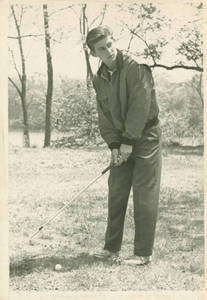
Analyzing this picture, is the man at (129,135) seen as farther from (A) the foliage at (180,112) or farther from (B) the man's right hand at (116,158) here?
(A) the foliage at (180,112)

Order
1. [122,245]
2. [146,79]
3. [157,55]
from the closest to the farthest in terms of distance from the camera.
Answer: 1. [146,79]
2. [122,245]
3. [157,55]

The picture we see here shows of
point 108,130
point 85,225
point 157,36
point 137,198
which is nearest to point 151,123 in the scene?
point 108,130

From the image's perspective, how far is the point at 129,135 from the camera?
2.95m

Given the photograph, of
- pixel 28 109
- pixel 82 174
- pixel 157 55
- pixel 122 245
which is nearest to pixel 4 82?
pixel 28 109

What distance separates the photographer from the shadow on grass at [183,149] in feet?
11.1

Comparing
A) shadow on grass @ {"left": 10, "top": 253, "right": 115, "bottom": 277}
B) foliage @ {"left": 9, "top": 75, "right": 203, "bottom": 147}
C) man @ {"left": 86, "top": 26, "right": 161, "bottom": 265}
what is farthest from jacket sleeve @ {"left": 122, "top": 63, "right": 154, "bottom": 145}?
shadow on grass @ {"left": 10, "top": 253, "right": 115, "bottom": 277}

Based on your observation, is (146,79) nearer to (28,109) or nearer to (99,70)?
(99,70)

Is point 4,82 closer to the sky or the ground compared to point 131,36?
closer to the ground

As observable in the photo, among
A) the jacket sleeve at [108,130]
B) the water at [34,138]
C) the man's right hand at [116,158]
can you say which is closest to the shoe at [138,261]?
the man's right hand at [116,158]

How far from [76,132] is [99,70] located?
25.4 inches

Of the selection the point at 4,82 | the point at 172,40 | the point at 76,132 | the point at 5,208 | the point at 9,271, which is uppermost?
the point at 172,40

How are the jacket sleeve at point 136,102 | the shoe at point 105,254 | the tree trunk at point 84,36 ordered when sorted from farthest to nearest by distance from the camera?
1. the tree trunk at point 84,36
2. the shoe at point 105,254
3. the jacket sleeve at point 136,102

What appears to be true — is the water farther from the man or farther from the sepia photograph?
the man

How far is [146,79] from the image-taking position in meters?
2.96
